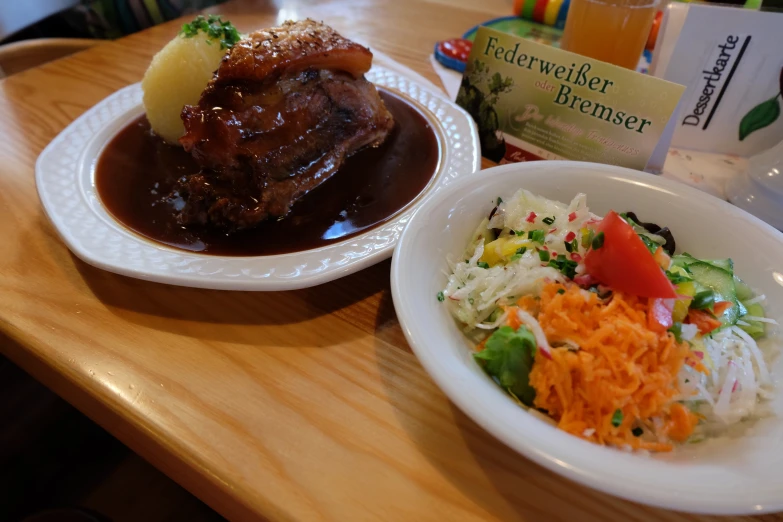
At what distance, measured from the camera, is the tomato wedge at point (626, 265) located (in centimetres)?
108

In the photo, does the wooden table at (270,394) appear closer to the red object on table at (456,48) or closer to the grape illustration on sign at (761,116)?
the grape illustration on sign at (761,116)

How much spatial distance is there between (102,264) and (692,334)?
4.93 ft

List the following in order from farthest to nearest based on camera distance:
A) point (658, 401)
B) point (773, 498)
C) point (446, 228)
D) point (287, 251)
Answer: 1. point (287, 251)
2. point (446, 228)
3. point (658, 401)
4. point (773, 498)

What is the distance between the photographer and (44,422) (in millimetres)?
2014

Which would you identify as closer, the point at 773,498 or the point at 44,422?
the point at 773,498

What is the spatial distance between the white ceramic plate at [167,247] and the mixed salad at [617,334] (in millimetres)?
334

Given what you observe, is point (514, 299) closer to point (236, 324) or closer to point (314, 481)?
point (314, 481)

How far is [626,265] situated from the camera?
110cm

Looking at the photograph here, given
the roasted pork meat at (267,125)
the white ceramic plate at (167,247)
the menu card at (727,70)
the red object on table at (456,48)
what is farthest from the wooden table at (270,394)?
the red object on table at (456,48)

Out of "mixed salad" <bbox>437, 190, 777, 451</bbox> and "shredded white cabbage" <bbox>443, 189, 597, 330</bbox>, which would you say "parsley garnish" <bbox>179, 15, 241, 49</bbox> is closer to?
"shredded white cabbage" <bbox>443, 189, 597, 330</bbox>

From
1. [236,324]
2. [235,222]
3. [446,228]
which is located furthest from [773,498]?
[235,222]

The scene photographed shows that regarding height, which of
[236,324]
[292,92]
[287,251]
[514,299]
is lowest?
[236,324]

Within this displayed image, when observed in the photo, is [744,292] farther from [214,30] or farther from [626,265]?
[214,30]

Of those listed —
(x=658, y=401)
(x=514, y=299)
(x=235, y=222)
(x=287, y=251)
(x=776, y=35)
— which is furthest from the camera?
(x=776, y=35)
